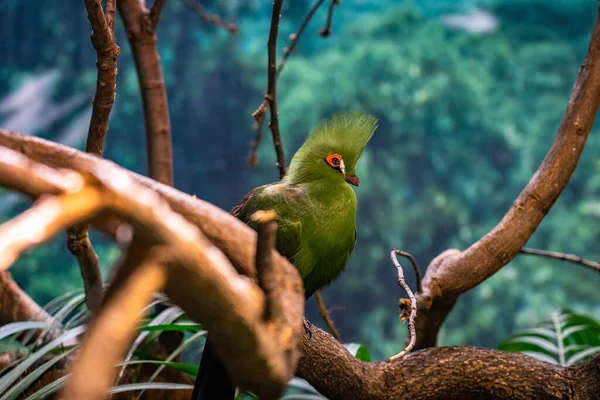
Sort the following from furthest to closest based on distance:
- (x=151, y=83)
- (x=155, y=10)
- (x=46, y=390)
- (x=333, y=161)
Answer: (x=151, y=83)
(x=155, y=10)
(x=333, y=161)
(x=46, y=390)

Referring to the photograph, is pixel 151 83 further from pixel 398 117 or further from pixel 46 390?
pixel 398 117

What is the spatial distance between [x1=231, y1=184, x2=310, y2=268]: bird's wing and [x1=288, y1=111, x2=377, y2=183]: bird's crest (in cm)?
12

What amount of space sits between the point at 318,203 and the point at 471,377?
1.69 ft

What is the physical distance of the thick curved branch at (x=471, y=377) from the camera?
1.18 m

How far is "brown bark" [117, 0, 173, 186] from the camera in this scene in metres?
1.68

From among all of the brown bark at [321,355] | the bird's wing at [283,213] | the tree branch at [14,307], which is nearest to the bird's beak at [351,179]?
the bird's wing at [283,213]

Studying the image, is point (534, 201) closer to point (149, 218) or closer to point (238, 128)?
point (149, 218)

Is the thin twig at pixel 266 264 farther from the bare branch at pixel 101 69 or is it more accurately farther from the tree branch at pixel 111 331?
the bare branch at pixel 101 69

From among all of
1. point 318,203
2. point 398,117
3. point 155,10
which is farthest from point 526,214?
point 398,117

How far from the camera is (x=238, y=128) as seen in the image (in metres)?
3.93

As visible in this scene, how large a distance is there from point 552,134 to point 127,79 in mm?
3038

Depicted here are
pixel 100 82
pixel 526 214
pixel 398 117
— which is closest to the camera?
pixel 100 82

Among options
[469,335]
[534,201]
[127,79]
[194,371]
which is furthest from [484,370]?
[127,79]

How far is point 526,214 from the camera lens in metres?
1.46
